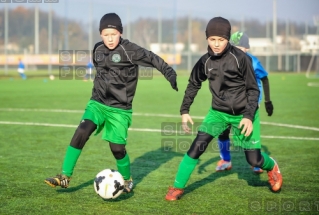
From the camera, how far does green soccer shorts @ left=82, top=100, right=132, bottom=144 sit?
640 centimetres

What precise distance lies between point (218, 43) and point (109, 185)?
193 cm

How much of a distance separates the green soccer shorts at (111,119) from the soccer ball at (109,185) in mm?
522

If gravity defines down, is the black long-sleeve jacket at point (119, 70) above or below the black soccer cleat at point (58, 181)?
→ above

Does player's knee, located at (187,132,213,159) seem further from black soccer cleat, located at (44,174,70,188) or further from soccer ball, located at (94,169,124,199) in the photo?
black soccer cleat, located at (44,174,70,188)

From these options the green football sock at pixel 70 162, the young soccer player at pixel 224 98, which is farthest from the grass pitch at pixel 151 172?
the young soccer player at pixel 224 98

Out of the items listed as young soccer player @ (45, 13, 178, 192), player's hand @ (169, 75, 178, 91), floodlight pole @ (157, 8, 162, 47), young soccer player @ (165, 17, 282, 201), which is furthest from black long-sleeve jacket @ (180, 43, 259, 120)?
floodlight pole @ (157, 8, 162, 47)

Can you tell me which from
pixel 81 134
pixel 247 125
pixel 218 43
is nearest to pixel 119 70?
pixel 81 134

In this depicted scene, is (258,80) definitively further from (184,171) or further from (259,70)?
(184,171)

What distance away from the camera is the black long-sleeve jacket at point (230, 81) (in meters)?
6.10

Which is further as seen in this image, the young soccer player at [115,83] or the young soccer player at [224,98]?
the young soccer player at [115,83]

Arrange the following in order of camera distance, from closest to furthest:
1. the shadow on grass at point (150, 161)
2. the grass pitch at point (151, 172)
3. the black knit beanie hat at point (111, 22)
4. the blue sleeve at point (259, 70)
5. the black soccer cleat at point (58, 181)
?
the grass pitch at point (151, 172) < the black soccer cleat at point (58, 181) < the black knit beanie hat at point (111, 22) < the shadow on grass at point (150, 161) < the blue sleeve at point (259, 70)

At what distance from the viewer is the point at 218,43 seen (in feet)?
19.6

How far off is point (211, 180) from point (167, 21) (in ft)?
154

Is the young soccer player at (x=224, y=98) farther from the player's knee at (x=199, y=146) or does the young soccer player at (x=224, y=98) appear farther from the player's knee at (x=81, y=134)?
the player's knee at (x=81, y=134)
